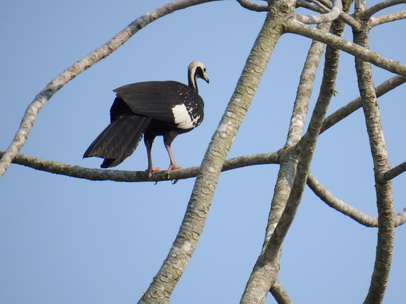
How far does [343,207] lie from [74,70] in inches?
113

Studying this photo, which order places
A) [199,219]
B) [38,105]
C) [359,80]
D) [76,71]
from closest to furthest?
[199,219], [38,105], [76,71], [359,80]

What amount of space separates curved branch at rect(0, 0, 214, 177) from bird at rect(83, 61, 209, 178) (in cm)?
173

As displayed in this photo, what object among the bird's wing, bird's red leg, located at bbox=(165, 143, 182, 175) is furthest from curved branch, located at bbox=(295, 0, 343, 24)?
bird's red leg, located at bbox=(165, 143, 182, 175)

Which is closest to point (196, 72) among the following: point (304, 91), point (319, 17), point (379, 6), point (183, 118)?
point (183, 118)

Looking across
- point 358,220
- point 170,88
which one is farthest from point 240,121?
point 170,88

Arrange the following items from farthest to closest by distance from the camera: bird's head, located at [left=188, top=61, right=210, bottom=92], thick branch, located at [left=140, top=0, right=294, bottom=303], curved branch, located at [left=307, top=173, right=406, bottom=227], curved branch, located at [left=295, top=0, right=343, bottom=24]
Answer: bird's head, located at [left=188, top=61, right=210, bottom=92]
curved branch, located at [left=307, top=173, right=406, bottom=227]
curved branch, located at [left=295, top=0, right=343, bottom=24]
thick branch, located at [left=140, top=0, right=294, bottom=303]

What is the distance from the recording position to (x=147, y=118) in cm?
820

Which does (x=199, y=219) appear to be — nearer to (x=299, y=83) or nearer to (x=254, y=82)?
(x=254, y=82)

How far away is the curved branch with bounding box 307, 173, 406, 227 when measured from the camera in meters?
6.75

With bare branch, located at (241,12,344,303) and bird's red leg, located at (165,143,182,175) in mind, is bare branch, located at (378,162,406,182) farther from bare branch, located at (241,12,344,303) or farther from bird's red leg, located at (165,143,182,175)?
bird's red leg, located at (165,143,182,175)

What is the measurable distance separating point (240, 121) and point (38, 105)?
1305 mm

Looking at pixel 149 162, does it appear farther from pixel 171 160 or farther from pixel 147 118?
pixel 147 118

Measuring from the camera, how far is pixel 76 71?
5367mm

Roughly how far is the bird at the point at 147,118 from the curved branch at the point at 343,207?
159cm
